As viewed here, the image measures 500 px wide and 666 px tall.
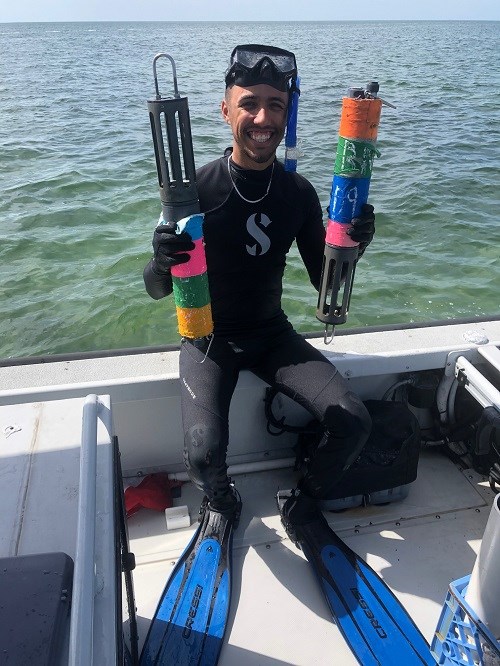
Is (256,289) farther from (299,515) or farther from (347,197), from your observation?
(299,515)

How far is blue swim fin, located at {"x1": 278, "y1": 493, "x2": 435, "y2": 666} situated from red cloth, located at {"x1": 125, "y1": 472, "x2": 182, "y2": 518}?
60 cm

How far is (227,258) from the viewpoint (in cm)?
247

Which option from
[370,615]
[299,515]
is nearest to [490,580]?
[370,615]

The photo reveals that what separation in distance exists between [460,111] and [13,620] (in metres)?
14.1

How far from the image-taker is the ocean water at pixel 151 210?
5.31 metres

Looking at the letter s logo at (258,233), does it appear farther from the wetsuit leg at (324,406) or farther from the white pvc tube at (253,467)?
the white pvc tube at (253,467)

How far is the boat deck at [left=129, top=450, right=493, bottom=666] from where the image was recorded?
2082 millimetres

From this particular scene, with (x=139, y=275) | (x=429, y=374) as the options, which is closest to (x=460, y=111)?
(x=139, y=275)

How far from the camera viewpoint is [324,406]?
227 centimetres

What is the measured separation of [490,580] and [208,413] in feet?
3.94

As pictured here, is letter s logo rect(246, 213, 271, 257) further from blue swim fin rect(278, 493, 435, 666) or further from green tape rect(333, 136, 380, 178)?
blue swim fin rect(278, 493, 435, 666)

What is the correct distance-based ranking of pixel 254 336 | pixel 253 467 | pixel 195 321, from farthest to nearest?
pixel 253 467, pixel 254 336, pixel 195 321

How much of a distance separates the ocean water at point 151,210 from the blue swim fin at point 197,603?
267 centimetres

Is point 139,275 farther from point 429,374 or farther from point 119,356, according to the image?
point 429,374
